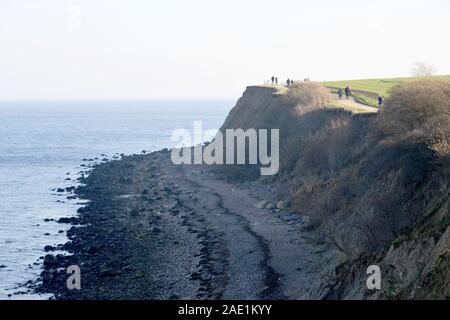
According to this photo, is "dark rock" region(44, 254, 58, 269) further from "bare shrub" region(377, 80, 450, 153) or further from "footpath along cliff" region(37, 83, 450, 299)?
"bare shrub" region(377, 80, 450, 153)

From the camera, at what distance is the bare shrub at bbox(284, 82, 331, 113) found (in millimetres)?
64000

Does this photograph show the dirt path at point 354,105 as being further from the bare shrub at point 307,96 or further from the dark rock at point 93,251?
the dark rock at point 93,251

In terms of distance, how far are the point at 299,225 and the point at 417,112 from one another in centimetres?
1017

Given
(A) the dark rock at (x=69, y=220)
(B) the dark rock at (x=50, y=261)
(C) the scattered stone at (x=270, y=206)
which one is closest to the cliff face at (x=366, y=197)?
(C) the scattered stone at (x=270, y=206)

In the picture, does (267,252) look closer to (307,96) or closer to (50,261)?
(50,261)

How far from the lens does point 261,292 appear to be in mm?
29938

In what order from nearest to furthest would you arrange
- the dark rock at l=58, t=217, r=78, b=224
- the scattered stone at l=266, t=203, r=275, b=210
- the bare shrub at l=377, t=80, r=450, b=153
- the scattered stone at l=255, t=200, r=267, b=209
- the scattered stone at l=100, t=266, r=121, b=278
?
the bare shrub at l=377, t=80, r=450, b=153 → the scattered stone at l=100, t=266, r=121, b=278 → the scattered stone at l=266, t=203, r=275, b=210 → the scattered stone at l=255, t=200, r=267, b=209 → the dark rock at l=58, t=217, r=78, b=224

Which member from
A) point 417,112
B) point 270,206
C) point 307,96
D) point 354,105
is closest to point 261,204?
point 270,206

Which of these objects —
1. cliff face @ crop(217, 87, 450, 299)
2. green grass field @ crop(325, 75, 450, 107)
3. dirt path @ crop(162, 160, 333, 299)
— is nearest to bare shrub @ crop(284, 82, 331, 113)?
cliff face @ crop(217, 87, 450, 299)

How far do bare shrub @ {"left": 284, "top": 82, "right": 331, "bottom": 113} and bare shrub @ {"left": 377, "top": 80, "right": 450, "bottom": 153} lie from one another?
916 inches

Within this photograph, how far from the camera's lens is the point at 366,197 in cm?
3534

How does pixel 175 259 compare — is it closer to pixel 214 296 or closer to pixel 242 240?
pixel 242 240

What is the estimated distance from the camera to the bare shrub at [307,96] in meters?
64.0
